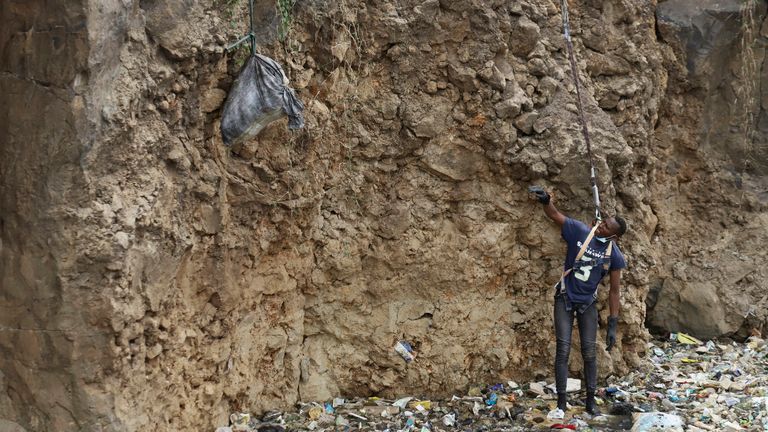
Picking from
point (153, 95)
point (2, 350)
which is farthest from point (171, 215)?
point (2, 350)

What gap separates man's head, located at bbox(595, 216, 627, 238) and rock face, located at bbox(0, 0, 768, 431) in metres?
0.48

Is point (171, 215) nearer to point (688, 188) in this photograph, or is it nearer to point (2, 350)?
point (2, 350)

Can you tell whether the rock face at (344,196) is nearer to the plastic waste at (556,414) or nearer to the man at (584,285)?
the man at (584,285)

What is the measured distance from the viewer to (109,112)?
4.18 meters

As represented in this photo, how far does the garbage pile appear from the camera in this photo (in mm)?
5641

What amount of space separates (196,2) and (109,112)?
915 millimetres

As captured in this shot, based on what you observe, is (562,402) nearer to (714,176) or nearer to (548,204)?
(548,204)

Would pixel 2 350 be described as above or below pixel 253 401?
above

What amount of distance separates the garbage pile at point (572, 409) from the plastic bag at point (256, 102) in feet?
6.18

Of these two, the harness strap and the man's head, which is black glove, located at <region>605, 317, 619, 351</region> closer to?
the harness strap

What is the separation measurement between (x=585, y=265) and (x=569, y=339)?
1.73ft

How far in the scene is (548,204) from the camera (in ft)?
19.8

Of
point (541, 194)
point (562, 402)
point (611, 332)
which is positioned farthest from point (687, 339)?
point (541, 194)

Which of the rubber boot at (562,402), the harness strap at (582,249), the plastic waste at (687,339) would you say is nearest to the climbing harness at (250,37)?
the harness strap at (582,249)
